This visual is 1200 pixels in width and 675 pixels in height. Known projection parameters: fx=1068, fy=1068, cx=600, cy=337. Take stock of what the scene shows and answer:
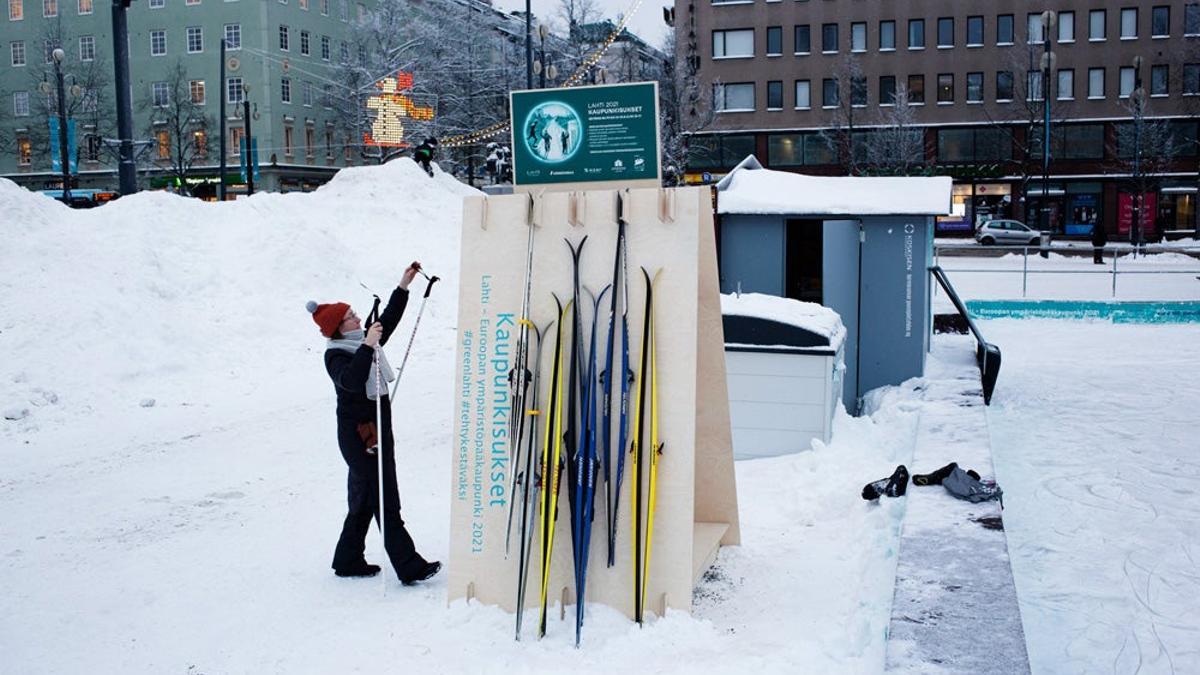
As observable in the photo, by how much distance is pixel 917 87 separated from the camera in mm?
57969

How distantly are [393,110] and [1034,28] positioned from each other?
3426 centimetres

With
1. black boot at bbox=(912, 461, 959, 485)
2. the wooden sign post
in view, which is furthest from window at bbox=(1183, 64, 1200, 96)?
the wooden sign post

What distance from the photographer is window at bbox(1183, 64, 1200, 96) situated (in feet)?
181

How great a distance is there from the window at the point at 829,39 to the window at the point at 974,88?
7288 mm

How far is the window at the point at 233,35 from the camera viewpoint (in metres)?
59.6

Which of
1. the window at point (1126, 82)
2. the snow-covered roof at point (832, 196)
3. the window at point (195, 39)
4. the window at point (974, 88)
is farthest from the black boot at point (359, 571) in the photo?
the window at point (195, 39)

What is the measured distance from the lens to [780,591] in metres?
5.69

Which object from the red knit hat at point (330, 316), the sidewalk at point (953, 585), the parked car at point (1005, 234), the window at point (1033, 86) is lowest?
the sidewalk at point (953, 585)

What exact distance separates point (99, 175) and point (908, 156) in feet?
149

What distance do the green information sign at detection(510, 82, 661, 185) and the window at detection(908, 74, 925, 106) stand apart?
56.2 meters

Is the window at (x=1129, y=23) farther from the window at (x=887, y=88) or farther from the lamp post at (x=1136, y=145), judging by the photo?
the window at (x=887, y=88)

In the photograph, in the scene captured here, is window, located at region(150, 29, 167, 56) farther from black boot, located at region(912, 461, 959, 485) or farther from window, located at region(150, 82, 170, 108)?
black boot, located at region(912, 461, 959, 485)

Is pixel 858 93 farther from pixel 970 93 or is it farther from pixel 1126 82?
pixel 1126 82

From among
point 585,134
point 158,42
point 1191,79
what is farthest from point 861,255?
point 158,42
